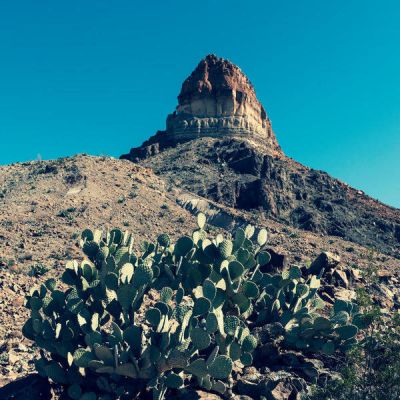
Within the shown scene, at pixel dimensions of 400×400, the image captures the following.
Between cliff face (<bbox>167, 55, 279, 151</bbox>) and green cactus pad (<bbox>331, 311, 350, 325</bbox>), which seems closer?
green cactus pad (<bbox>331, 311, 350, 325</bbox>)

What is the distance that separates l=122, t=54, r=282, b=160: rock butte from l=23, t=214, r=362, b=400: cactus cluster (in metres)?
47.6

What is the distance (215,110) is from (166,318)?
54.9 meters

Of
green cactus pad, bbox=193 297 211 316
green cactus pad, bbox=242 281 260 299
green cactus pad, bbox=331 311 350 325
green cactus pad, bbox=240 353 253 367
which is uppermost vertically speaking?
green cactus pad, bbox=242 281 260 299

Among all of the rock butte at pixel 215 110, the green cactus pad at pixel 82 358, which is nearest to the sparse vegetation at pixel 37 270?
the green cactus pad at pixel 82 358

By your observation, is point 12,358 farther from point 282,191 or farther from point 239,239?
point 282,191

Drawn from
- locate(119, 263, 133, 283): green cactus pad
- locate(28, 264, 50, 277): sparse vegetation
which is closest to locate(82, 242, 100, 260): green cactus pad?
locate(119, 263, 133, 283): green cactus pad

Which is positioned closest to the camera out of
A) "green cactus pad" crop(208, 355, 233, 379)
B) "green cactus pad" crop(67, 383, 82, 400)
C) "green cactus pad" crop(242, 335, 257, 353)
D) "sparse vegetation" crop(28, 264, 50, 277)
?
"green cactus pad" crop(208, 355, 233, 379)

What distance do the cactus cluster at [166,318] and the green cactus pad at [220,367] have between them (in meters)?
0.02

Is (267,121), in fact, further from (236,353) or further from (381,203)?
(236,353)

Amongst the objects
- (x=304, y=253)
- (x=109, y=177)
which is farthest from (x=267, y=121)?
(x=304, y=253)

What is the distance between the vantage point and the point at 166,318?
354 inches

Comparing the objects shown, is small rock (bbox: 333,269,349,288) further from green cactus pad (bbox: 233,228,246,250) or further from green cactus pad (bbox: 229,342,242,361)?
green cactus pad (bbox: 229,342,242,361)

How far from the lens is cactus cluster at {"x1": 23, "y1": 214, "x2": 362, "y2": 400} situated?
8.85 meters

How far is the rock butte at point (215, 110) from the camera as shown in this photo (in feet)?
199
